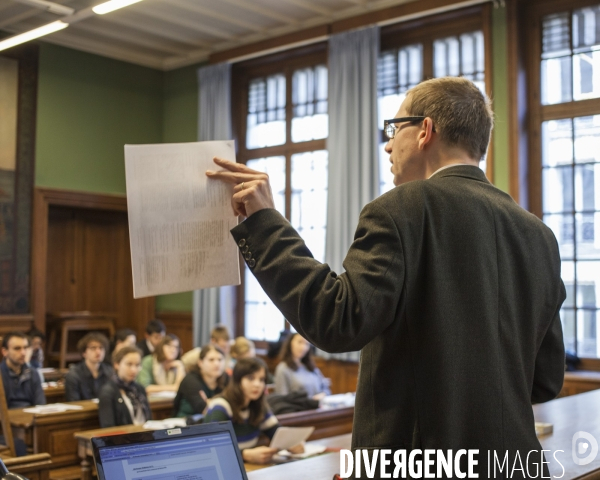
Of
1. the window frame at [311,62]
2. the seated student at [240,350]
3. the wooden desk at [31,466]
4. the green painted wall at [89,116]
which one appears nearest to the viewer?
the wooden desk at [31,466]

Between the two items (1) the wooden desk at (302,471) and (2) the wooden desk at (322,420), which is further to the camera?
(2) the wooden desk at (322,420)

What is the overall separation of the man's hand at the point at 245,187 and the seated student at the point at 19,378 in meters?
5.56

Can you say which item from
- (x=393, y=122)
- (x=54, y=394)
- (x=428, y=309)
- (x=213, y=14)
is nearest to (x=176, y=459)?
(x=428, y=309)

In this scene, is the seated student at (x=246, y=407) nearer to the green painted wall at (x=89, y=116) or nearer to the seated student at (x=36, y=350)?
the seated student at (x=36, y=350)

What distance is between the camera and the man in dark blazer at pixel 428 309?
1234 millimetres

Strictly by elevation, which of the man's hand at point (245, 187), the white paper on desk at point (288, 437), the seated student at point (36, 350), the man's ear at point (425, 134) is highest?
the man's ear at point (425, 134)

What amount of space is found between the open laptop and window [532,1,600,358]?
6304 mm

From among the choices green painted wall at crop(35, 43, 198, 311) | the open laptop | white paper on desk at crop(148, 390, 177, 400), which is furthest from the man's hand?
green painted wall at crop(35, 43, 198, 311)

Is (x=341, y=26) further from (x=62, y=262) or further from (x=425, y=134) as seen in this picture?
(x=425, y=134)

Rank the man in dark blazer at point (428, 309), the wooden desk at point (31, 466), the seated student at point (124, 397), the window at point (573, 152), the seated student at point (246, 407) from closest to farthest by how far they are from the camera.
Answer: the man in dark blazer at point (428, 309) < the wooden desk at point (31, 466) < the seated student at point (246, 407) < the seated student at point (124, 397) < the window at point (573, 152)

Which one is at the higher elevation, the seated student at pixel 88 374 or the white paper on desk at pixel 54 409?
the seated student at pixel 88 374

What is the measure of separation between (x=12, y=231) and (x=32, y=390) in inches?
141

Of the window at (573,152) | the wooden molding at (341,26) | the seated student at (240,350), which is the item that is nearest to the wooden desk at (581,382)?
the window at (573,152)

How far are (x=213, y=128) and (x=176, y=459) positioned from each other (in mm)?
9035
